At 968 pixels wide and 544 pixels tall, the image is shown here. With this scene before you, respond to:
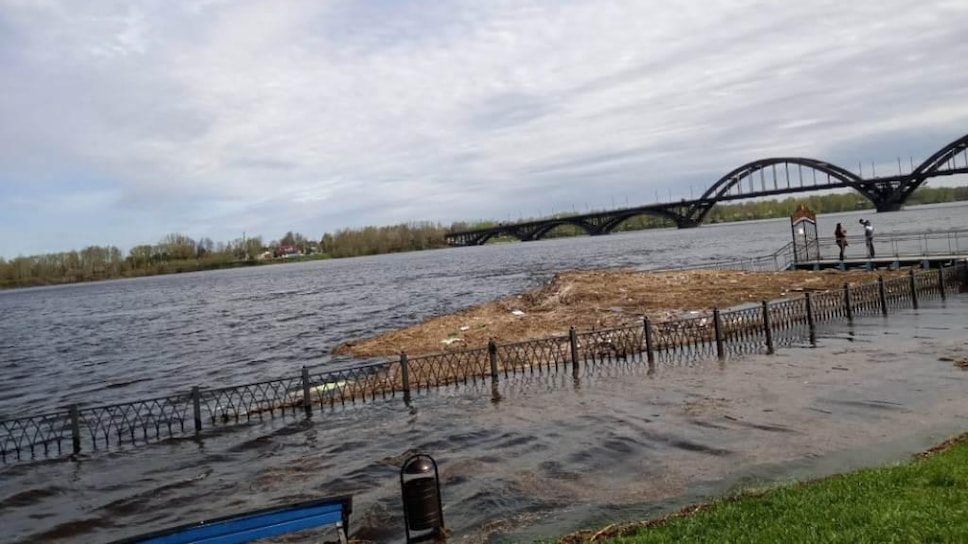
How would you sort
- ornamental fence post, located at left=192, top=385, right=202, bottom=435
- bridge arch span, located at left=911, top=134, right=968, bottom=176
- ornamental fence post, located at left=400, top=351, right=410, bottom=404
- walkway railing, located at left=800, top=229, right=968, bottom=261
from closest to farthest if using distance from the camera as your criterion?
ornamental fence post, located at left=192, top=385, right=202, bottom=435
ornamental fence post, located at left=400, top=351, right=410, bottom=404
walkway railing, located at left=800, top=229, right=968, bottom=261
bridge arch span, located at left=911, top=134, right=968, bottom=176

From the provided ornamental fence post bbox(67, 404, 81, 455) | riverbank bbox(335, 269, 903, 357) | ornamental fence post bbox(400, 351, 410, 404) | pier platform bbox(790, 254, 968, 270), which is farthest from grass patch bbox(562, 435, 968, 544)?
pier platform bbox(790, 254, 968, 270)

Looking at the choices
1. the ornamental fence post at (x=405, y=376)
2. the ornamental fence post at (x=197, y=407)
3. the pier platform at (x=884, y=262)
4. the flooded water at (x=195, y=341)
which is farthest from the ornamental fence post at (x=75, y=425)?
the pier platform at (x=884, y=262)

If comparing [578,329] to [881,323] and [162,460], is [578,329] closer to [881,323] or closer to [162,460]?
[881,323]

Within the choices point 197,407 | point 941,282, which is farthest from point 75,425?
point 941,282

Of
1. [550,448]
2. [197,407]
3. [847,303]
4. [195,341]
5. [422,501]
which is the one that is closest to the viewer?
[422,501]

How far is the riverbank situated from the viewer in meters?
32.7

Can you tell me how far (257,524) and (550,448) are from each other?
8081mm

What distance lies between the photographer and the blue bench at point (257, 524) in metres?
8.25

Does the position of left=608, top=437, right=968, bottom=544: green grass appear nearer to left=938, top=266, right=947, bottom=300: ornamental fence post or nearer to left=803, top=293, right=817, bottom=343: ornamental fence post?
left=803, top=293, right=817, bottom=343: ornamental fence post

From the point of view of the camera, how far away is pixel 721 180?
154 metres

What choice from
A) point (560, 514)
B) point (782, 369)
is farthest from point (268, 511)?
point (782, 369)

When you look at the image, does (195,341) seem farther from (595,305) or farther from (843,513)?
(843,513)

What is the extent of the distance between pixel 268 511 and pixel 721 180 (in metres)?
157

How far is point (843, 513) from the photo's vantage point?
791 centimetres
